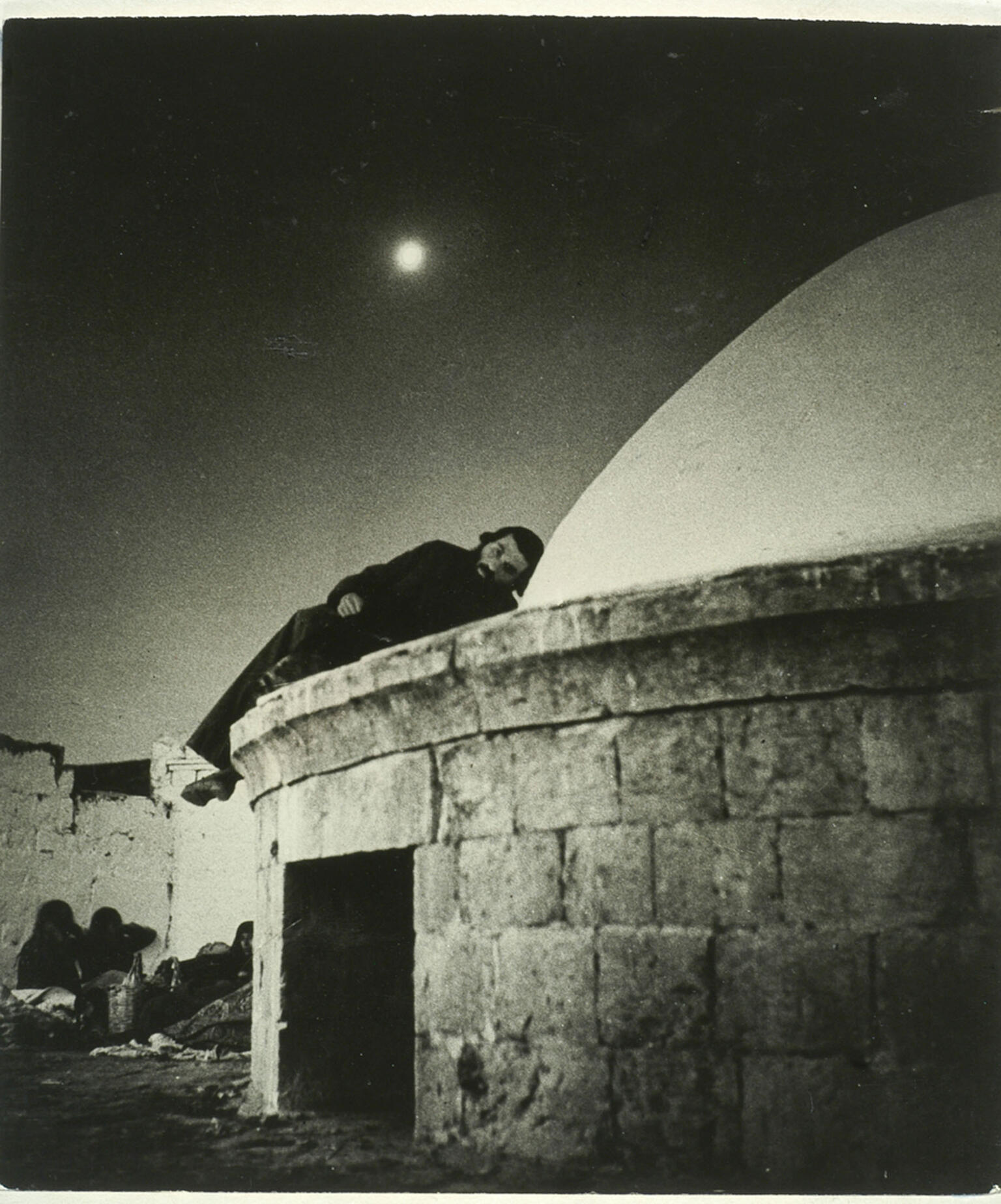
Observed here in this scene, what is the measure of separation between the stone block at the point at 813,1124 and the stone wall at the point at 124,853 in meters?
2.32

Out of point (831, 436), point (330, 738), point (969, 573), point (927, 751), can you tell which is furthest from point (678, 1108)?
point (831, 436)

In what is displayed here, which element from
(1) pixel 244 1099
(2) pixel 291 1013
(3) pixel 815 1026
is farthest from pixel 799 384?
(1) pixel 244 1099

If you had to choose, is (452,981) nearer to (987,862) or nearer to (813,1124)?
(813,1124)

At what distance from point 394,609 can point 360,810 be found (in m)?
0.95

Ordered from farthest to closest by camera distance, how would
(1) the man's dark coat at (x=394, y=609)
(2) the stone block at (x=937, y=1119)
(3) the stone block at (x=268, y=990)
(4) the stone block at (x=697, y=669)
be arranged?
(1) the man's dark coat at (x=394, y=609) < (3) the stone block at (x=268, y=990) < (4) the stone block at (x=697, y=669) < (2) the stone block at (x=937, y=1119)

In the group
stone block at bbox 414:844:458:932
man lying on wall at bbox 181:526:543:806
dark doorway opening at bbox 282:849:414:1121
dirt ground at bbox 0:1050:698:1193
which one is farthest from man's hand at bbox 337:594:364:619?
dirt ground at bbox 0:1050:698:1193

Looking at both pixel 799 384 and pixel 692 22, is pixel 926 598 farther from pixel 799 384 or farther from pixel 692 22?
pixel 692 22

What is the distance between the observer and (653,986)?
2.49 metres

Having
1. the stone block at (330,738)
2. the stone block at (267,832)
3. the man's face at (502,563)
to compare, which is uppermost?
the man's face at (502,563)

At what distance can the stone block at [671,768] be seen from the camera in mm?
2508

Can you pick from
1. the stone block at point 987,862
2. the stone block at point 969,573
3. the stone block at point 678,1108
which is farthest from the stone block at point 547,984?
the stone block at point 969,573

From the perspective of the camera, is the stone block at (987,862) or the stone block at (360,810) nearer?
the stone block at (987,862)

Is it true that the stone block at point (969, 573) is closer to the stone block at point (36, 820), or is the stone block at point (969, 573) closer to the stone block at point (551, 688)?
the stone block at point (551, 688)

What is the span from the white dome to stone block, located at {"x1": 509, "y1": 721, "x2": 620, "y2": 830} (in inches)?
14.6
